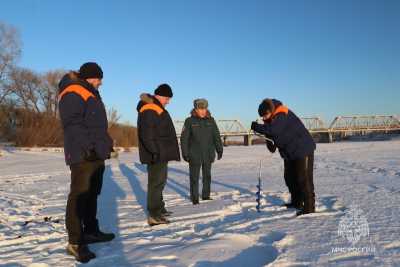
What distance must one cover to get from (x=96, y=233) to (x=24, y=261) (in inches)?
33.5

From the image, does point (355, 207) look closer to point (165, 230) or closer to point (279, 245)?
point (279, 245)

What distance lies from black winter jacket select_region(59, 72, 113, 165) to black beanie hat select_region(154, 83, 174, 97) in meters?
1.35

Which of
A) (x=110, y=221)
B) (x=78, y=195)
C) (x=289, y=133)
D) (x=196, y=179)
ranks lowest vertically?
(x=110, y=221)

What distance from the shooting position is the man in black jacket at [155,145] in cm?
468

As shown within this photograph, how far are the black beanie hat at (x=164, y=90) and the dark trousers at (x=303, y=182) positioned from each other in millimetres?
1933

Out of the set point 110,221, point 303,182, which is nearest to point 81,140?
point 110,221

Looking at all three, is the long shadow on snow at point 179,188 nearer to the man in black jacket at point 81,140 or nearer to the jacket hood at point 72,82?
Answer: the man in black jacket at point 81,140

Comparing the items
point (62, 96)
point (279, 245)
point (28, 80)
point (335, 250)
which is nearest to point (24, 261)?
point (62, 96)

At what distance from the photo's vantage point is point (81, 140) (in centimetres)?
350

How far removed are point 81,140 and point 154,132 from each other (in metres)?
1.34

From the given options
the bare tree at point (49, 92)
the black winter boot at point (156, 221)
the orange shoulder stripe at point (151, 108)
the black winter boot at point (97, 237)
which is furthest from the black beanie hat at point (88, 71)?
the bare tree at point (49, 92)

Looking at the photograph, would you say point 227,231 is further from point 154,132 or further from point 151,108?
point 151,108

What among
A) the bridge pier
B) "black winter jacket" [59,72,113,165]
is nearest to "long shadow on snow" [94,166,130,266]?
"black winter jacket" [59,72,113,165]

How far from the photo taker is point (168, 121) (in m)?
4.89
